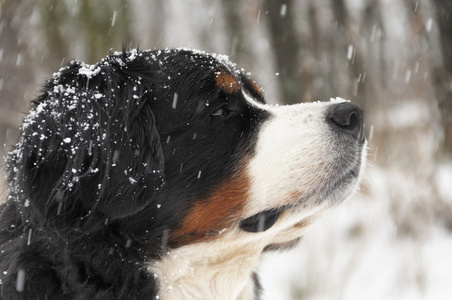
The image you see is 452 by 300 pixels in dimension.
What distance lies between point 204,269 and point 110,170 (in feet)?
2.20

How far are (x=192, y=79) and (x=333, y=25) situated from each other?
12.7ft

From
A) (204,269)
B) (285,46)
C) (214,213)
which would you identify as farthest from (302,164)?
(285,46)

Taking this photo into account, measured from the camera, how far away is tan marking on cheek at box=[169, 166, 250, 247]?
2.58m

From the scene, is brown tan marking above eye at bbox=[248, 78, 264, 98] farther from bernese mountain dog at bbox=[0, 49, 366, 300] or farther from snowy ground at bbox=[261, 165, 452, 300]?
snowy ground at bbox=[261, 165, 452, 300]

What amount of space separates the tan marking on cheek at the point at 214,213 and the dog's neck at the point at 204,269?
53 millimetres

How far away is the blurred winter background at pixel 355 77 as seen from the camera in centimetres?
590

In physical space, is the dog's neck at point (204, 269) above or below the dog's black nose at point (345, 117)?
below

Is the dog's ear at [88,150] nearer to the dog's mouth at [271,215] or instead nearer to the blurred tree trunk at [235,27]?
the dog's mouth at [271,215]

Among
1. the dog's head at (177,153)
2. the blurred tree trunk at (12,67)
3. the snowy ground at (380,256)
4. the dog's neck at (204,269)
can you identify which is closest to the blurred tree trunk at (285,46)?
the snowy ground at (380,256)

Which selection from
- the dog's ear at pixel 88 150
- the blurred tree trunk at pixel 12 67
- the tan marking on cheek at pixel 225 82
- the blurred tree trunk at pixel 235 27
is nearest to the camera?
the dog's ear at pixel 88 150

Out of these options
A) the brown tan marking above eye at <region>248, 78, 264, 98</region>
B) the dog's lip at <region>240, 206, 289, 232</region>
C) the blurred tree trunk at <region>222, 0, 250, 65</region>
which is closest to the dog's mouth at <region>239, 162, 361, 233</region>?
the dog's lip at <region>240, 206, 289, 232</region>

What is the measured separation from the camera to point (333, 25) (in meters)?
6.25

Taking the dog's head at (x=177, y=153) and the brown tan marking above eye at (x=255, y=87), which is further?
the brown tan marking above eye at (x=255, y=87)

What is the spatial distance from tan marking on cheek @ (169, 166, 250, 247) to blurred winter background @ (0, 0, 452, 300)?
3389 mm
